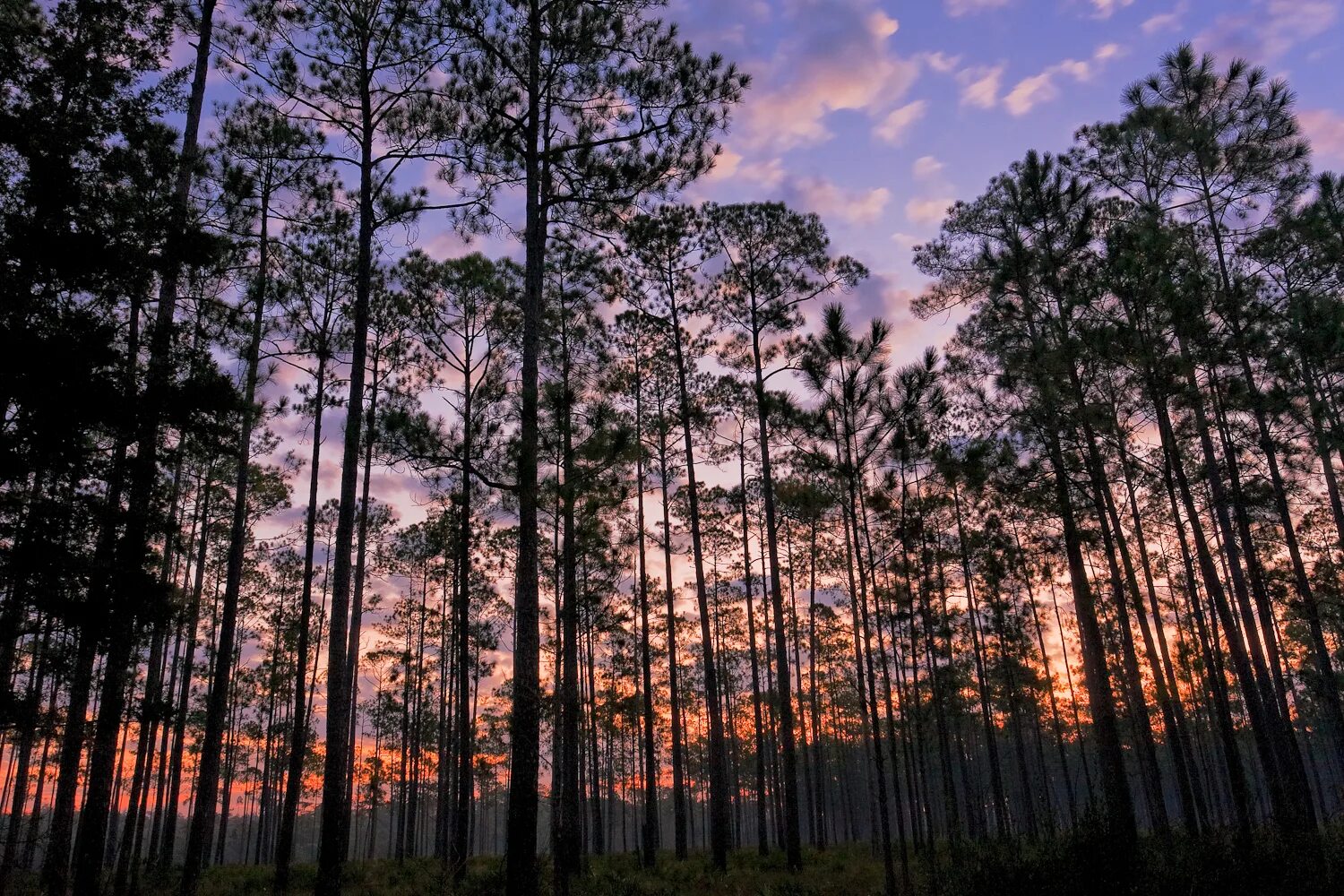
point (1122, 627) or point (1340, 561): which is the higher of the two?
point (1340, 561)

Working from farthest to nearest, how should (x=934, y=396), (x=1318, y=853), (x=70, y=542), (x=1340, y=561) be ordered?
(x=1340, y=561)
(x=934, y=396)
(x=70, y=542)
(x=1318, y=853)

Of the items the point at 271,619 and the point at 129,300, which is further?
the point at 271,619

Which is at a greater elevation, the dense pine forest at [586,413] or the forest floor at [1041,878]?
the dense pine forest at [586,413]

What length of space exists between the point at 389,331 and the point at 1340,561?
83.3 ft

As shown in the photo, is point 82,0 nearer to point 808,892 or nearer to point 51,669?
point 51,669

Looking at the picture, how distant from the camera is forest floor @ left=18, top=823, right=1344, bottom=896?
743 centimetres

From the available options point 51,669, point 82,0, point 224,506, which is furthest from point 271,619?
point 82,0

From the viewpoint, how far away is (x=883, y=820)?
999cm

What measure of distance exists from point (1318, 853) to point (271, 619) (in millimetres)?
28706

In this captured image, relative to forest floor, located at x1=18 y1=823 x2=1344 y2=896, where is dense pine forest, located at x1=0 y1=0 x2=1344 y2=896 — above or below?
above

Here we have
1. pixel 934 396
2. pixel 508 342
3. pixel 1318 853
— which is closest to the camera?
pixel 1318 853

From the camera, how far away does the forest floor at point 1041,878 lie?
7.43 meters

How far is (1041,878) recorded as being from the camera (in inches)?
299

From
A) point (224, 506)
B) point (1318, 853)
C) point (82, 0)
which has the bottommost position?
point (1318, 853)
